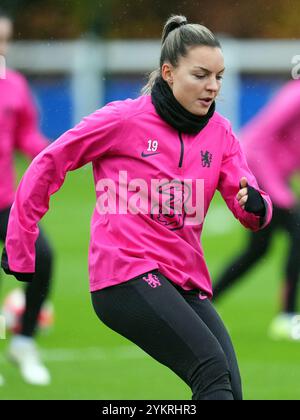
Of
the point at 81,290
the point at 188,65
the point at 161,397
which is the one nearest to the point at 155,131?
the point at 188,65

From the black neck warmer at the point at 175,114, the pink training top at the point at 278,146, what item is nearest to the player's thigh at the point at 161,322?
the black neck warmer at the point at 175,114

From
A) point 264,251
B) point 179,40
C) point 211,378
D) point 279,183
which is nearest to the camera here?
point 211,378

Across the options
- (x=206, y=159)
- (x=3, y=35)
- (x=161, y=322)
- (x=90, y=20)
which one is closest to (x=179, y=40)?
(x=206, y=159)

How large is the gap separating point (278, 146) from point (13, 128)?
2.20 meters

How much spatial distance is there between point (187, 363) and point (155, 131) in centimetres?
106

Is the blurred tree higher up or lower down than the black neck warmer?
higher up

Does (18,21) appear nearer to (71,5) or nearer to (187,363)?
(71,5)

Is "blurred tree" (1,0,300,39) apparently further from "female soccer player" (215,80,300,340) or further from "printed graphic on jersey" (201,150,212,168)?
"printed graphic on jersey" (201,150,212,168)

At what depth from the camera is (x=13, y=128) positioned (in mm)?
8336

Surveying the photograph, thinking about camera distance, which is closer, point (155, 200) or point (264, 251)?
point (155, 200)

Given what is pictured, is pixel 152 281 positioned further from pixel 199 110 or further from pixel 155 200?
pixel 199 110

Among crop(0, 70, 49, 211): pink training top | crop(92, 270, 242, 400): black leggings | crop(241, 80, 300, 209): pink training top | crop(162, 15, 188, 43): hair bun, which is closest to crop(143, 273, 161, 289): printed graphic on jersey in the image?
crop(92, 270, 242, 400): black leggings

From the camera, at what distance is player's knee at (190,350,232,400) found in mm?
5090

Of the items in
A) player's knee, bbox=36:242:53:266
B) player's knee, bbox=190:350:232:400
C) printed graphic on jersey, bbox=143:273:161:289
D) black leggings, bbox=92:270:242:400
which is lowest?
player's knee, bbox=190:350:232:400
